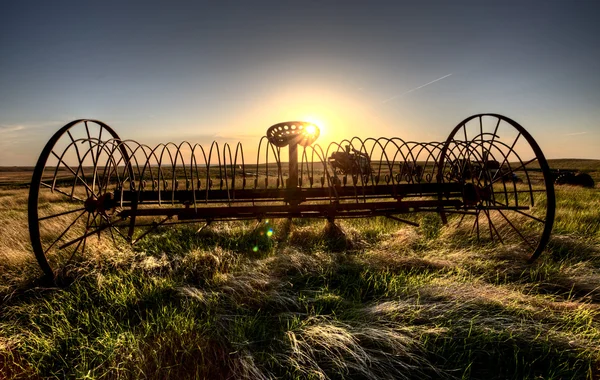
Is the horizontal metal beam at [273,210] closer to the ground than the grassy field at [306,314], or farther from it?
farther from it

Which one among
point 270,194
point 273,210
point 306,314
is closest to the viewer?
point 306,314

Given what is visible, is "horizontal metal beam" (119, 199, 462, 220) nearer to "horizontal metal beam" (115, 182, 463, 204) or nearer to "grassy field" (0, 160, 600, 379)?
"horizontal metal beam" (115, 182, 463, 204)

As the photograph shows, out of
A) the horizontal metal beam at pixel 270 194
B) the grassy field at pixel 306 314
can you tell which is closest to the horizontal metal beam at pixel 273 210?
the horizontal metal beam at pixel 270 194

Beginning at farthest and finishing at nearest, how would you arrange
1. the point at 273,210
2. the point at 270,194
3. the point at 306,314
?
the point at 270,194
the point at 273,210
the point at 306,314

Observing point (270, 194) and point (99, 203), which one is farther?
point (270, 194)

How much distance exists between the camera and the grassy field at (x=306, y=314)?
2.07m

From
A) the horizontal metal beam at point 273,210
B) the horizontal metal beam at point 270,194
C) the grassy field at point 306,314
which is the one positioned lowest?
the grassy field at point 306,314

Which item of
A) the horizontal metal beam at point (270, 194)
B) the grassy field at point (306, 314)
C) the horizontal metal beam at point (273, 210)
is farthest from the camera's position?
the horizontal metal beam at point (270, 194)

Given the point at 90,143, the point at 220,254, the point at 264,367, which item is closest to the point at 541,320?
the point at 264,367

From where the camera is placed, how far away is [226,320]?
2633mm

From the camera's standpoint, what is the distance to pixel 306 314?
2.61 meters

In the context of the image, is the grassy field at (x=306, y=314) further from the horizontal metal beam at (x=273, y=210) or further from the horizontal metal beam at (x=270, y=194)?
the horizontal metal beam at (x=270, y=194)

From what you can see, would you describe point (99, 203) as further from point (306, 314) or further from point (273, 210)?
point (306, 314)

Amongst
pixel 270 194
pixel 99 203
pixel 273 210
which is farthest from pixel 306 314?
pixel 99 203
